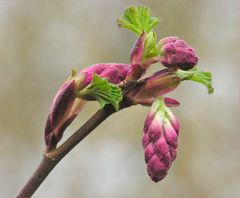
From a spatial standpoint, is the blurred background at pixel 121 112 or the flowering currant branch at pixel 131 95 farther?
the blurred background at pixel 121 112

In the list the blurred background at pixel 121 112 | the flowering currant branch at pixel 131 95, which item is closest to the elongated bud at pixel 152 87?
the flowering currant branch at pixel 131 95

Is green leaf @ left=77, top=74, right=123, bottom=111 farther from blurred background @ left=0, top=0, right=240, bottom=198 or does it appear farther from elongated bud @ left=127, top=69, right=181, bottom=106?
blurred background @ left=0, top=0, right=240, bottom=198

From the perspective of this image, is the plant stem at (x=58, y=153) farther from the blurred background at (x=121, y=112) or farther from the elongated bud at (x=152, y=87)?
the blurred background at (x=121, y=112)

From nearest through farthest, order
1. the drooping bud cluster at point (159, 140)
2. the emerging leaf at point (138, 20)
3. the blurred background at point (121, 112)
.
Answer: the drooping bud cluster at point (159, 140), the emerging leaf at point (138, 20), the blurred background at point (121, 112)

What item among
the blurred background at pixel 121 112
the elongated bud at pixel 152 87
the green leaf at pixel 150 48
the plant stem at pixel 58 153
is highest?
the green leaf at pixel 150 48

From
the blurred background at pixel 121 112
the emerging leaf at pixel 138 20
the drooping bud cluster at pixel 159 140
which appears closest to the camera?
the drooping bud cluster at pixel 159 140

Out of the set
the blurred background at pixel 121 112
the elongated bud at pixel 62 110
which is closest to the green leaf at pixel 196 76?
the elongated bud at pixel 62 110

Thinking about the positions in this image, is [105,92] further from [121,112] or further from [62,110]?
[121,112]

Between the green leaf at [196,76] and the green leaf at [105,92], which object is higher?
the green leaf at [105,92]
